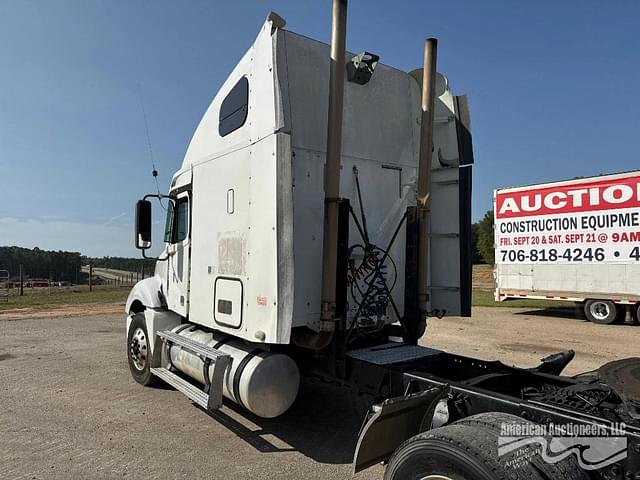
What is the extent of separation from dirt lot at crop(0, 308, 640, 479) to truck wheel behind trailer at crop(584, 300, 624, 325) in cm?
534

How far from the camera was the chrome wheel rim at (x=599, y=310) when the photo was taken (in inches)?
559

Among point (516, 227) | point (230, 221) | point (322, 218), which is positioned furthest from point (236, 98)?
point (516, 227)

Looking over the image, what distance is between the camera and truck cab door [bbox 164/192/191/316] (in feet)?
19.2

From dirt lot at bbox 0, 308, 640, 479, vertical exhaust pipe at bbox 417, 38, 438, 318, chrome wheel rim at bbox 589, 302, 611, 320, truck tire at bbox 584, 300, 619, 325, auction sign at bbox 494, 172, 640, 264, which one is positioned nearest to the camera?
dirt lot at bbox 0, 308, 640, 479

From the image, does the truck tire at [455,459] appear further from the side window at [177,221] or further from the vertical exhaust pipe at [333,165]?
the side window at [177,221]

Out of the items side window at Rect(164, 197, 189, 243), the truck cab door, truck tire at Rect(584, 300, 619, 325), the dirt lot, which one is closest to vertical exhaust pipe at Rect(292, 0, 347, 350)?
the dirt lot

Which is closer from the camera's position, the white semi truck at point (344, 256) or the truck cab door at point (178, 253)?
the white semi truck at point (344, 256)

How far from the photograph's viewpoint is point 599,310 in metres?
14.4

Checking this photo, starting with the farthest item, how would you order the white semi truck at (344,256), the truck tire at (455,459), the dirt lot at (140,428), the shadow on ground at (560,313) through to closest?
the shadow on ground at (560,313) < the dirt lot at (140,428) < the white semi truck at (344,256) < the truck tire at (455,459)

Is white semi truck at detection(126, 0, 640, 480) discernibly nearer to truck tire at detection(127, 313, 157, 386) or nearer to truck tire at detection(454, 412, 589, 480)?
truck tire at detection(454, 412, 589, 480)

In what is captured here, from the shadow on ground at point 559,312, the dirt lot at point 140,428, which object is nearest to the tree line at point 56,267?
the shadow on ground at point 559,312

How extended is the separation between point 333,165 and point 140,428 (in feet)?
11.6

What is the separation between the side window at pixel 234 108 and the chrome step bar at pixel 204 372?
225 cm

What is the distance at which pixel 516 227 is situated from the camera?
625 inches
